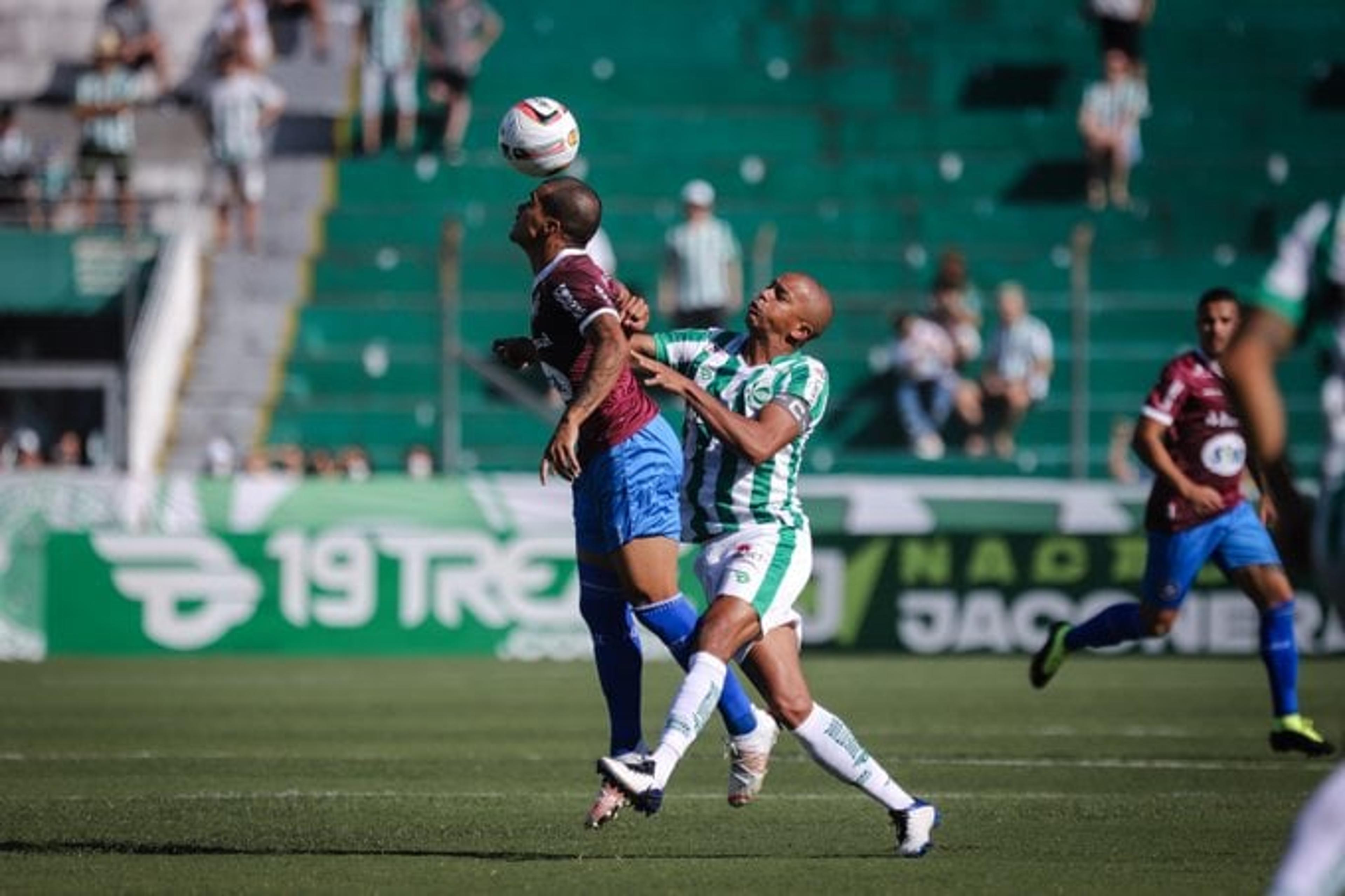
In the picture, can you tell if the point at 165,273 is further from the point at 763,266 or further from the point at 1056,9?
the point at 1056,9

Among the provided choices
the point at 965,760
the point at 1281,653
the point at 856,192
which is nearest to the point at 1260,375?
the point at 965,760

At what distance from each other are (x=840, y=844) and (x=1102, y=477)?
55.1 feet

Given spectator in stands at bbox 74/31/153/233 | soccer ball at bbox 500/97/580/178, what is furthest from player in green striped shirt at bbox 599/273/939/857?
spectator in stands at bbox 74/31/153/233

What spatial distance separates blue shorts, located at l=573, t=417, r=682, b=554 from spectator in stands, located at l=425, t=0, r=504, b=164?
1985cm

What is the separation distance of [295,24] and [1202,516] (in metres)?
19.5

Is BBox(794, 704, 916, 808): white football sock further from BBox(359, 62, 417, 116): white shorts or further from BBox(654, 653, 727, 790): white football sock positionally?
BBox(359, 62, 417, 116): white shorts

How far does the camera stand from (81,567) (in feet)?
73.9

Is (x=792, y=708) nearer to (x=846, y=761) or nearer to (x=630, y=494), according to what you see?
(x=846, y=761)

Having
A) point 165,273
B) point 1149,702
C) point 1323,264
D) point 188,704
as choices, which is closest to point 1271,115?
point 165,273

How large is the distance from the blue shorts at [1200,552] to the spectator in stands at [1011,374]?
1117cm

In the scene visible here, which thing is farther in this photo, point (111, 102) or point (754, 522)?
point (111, 102)

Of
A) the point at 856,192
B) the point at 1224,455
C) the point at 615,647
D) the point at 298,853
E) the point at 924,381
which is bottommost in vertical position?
the point at 924,381

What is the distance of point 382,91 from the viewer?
30.5 m

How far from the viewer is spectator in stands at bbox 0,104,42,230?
27.3 metres
